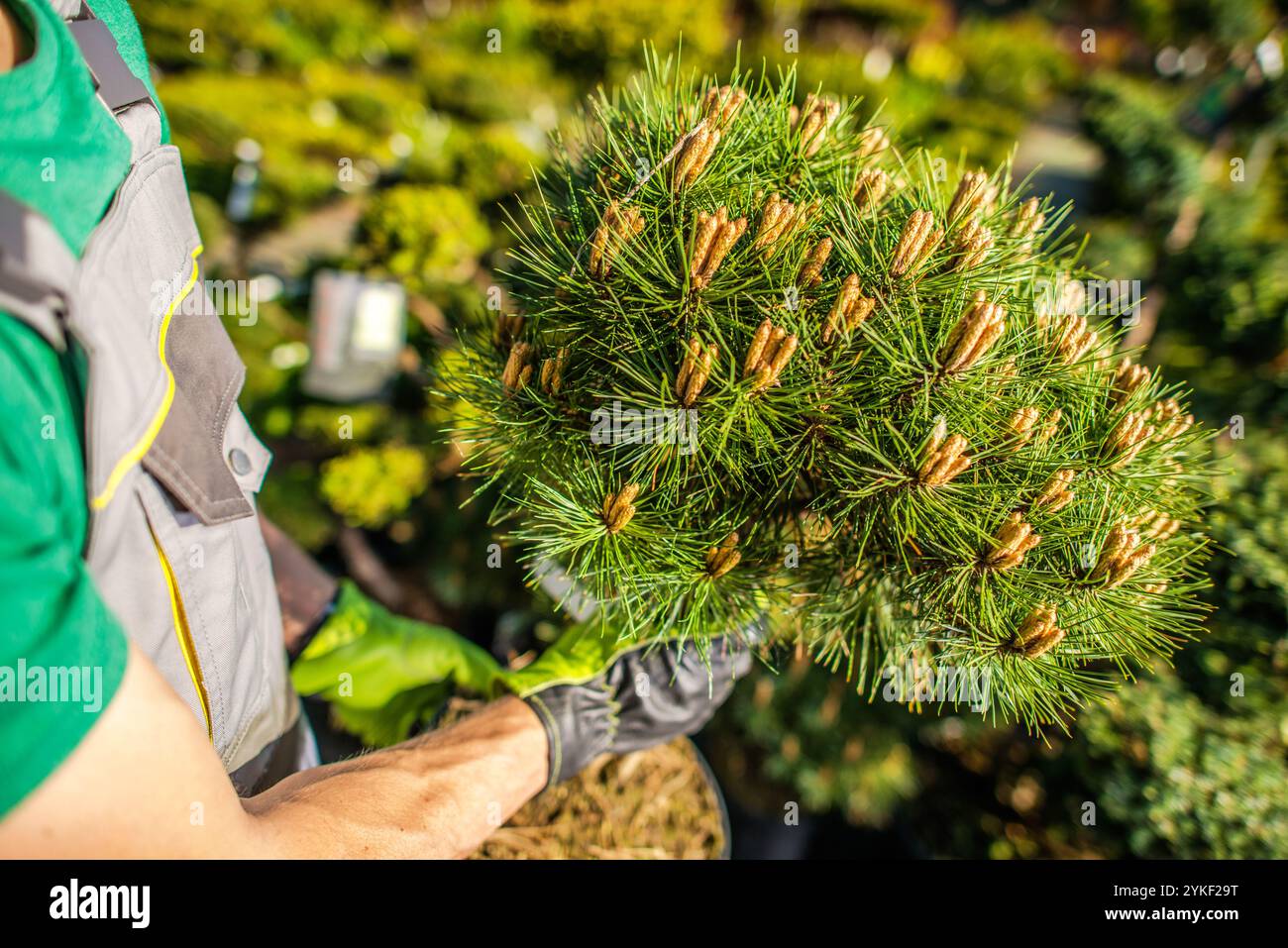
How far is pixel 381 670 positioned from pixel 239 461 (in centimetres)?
60

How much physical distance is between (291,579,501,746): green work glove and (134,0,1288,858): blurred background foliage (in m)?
0.24

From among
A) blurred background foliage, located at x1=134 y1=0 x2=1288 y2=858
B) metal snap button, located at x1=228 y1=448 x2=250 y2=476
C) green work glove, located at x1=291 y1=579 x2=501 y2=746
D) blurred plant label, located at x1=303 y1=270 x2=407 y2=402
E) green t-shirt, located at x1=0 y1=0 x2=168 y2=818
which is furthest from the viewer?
blurred plant label, located at x1=303 y1=270 x2=407 y2=402

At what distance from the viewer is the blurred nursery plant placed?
2.67 ft

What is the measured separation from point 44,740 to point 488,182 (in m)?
3.16

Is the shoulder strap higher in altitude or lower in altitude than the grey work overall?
higher

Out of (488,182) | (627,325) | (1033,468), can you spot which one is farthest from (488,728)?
(488,182)

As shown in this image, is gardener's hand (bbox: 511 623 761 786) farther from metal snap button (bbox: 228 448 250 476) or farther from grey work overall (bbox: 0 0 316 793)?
metal snap button (bbox: 228 448 250 476)

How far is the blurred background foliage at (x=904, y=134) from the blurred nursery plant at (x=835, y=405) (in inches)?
9.6

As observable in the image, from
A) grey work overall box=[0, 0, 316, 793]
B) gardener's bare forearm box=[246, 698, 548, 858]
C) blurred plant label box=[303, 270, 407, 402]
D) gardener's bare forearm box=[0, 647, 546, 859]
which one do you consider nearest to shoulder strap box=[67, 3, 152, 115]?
grey work overall box=[0, 0, 316, 793]

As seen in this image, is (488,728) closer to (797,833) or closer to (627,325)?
(627,325)

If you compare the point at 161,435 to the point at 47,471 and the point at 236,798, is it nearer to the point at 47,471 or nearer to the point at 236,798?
the point at 47,471

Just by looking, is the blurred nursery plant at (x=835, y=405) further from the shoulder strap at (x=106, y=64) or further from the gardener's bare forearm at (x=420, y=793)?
the shoulder strap at (x=106, y=64)

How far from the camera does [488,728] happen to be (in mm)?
1121

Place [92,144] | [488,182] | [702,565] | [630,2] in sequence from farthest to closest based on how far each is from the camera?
[630,2], [488,182], [702,565], [92,144]
